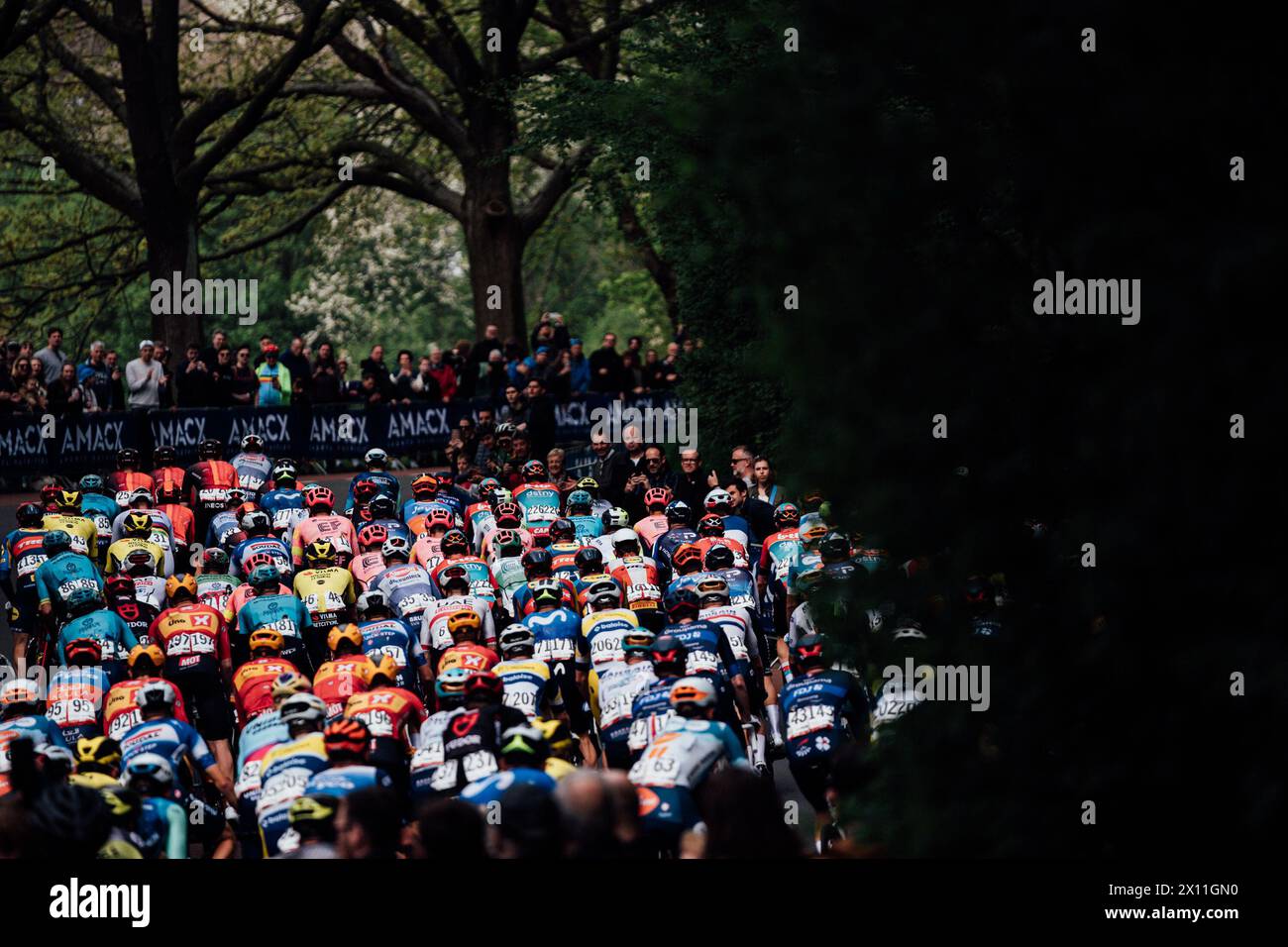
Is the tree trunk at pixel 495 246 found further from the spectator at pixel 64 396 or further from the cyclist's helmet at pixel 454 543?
the cyclist's helmet at pixel 454 543

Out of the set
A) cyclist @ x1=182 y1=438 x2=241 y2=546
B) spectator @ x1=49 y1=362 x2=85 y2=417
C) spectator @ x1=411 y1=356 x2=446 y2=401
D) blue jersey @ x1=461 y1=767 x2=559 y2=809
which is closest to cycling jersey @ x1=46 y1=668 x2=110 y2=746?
blue jersey @ x1=461 y1=767 x2=559 y2=809

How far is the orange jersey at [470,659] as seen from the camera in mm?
14102

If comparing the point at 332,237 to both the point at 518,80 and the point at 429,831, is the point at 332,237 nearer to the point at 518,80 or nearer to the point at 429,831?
the point at 518,80

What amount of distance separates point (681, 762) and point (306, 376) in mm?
19796

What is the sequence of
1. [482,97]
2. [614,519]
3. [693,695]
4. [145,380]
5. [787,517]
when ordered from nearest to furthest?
[693,695]
[787,517]
[614,519]
[145,380]
[482,97]

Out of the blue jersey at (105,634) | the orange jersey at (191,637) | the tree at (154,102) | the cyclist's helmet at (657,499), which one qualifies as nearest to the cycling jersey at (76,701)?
the blue jersey at (105,634)

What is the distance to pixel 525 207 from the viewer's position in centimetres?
3794

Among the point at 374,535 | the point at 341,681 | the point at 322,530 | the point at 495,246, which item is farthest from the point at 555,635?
the point at 495,246

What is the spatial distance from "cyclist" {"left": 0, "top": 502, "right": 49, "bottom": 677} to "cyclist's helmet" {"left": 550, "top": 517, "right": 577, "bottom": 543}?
17.3ft

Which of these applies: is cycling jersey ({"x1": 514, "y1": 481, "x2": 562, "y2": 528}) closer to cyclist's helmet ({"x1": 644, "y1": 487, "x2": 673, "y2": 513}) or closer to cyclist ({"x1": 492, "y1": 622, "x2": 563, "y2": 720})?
cyclist's helmet ({"x1": 644, "y1": 487, "x2": 673, "y2": 513})

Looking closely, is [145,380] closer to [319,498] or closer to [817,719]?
[319,498]

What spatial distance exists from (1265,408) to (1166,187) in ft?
3.18

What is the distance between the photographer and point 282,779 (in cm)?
1173

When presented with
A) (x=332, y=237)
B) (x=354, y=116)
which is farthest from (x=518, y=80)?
(x=332, y=237)
